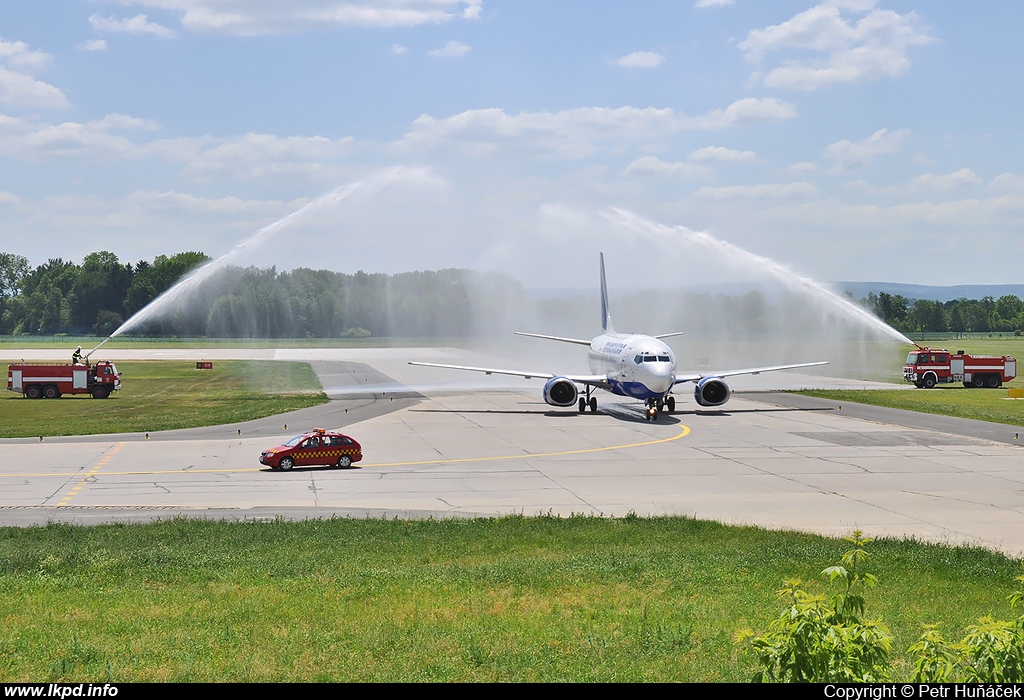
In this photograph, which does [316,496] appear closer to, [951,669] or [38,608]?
[38,608]

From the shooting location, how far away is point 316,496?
3319cm

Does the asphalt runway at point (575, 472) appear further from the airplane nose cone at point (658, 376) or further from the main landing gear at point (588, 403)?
the airplane nose cone at point (658, 376)

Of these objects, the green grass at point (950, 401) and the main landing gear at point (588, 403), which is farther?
the green grass at point (950, 401)

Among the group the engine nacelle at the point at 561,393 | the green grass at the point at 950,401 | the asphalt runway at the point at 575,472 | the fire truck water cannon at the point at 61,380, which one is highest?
the fire truck water cannon at the point at 61,380

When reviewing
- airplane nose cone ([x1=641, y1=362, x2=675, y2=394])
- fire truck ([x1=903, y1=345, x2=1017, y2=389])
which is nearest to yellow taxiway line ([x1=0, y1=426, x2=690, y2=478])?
airplane nose cone ([x1=641, y1=362, x2=675, y2=394])

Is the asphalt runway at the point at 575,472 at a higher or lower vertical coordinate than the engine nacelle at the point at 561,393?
lower

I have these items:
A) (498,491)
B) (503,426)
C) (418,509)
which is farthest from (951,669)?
(503,426)

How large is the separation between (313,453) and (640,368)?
927 inches

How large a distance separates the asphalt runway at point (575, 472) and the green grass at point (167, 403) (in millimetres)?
4571

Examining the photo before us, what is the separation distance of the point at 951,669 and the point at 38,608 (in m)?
15.5

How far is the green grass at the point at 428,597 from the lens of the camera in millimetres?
13914

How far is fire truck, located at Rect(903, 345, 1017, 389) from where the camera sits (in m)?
87.2

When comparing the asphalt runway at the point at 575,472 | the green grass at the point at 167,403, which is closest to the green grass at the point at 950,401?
the asphalt runway at the point at 575,472

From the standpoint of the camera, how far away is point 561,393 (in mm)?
61344
